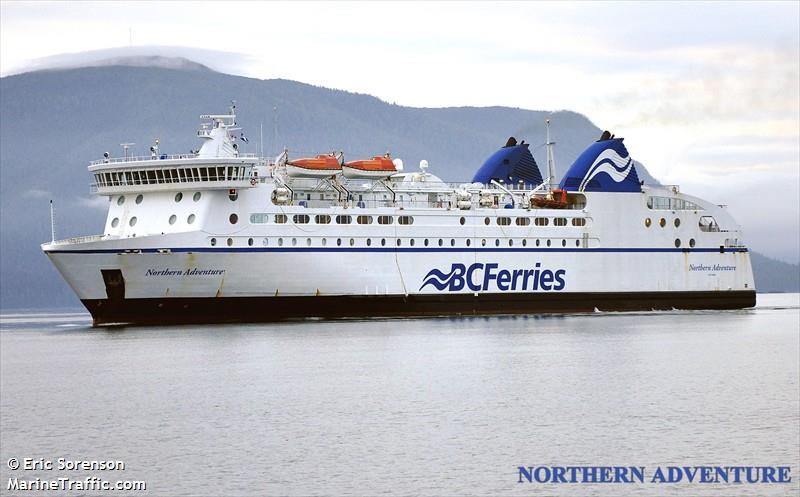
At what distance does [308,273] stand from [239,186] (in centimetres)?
481

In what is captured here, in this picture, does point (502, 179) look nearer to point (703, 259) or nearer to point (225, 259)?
point (703, 259)

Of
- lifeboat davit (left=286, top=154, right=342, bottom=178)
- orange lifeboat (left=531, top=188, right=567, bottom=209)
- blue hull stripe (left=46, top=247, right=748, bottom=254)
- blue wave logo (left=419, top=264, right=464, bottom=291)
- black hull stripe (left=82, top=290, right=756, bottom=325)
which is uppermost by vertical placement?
lifeboat davit (left=286, top=154, right=342, bottom=178)

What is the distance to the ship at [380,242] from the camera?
4666 cm

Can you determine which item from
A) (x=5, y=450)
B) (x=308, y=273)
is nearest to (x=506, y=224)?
(x=308, y=273)

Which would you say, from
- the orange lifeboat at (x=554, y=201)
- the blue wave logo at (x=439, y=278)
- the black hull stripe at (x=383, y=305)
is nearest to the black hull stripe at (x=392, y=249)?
the blue wave logo at (x=439, y=278)

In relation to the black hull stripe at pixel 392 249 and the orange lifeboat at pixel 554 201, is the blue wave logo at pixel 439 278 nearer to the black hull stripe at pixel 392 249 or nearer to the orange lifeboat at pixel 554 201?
the black hull stripe at pixel 392 249

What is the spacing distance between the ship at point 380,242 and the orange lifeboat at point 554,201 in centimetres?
11

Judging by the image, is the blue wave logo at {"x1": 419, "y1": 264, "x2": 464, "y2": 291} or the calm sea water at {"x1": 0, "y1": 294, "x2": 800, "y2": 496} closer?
the calm sea water at {"x1": 0, "y1": 294, "x2": 800, "y2": 496}

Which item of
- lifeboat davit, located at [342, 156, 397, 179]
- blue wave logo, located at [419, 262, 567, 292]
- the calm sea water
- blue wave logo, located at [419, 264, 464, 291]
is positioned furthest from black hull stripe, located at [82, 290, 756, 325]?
lifeboat davit, located at [342, 156, 397, 179]

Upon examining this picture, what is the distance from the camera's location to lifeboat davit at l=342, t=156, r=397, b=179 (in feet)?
168

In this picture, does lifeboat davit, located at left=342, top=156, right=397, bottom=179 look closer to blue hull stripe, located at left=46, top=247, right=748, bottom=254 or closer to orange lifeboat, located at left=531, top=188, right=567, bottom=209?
blue hull stripe, located at left=46, top=247, right=748, bottom=254

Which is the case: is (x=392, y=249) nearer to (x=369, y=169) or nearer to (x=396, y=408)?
(x=369, y=169)

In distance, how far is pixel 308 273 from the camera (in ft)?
159

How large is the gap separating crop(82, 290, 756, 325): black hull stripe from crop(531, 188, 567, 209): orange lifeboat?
4425 mm
